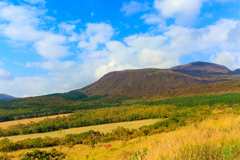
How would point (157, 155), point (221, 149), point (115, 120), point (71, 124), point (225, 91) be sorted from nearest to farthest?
point (157, 155) < point (221, 149) < point (71, 124) < point (115, 120) < point (225, 91)

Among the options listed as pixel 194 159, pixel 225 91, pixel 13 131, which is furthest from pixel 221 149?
pixel 225 91

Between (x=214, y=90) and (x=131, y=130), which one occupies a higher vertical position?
(x=214, y=90)

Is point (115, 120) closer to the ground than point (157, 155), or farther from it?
closer to the ground

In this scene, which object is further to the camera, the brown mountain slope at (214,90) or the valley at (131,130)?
the brown mountain slope at (214,90)

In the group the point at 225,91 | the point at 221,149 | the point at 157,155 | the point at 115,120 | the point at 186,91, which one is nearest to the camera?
the point at 157,155

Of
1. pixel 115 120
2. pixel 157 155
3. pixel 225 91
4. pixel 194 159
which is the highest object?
pixel 157 155

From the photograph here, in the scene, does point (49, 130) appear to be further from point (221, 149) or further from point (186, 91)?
point (186, 91)

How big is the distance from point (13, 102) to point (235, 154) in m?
233

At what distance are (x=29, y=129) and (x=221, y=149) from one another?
332 ft

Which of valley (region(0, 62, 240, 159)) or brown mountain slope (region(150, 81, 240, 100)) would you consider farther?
brown mountain slope (region(150, 81, 240, 100))

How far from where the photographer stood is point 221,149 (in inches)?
175

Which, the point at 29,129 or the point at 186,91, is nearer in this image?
the point at 29,129

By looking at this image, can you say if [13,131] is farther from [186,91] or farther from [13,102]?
[186,91]

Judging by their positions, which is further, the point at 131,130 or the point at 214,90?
the point at 214,90
